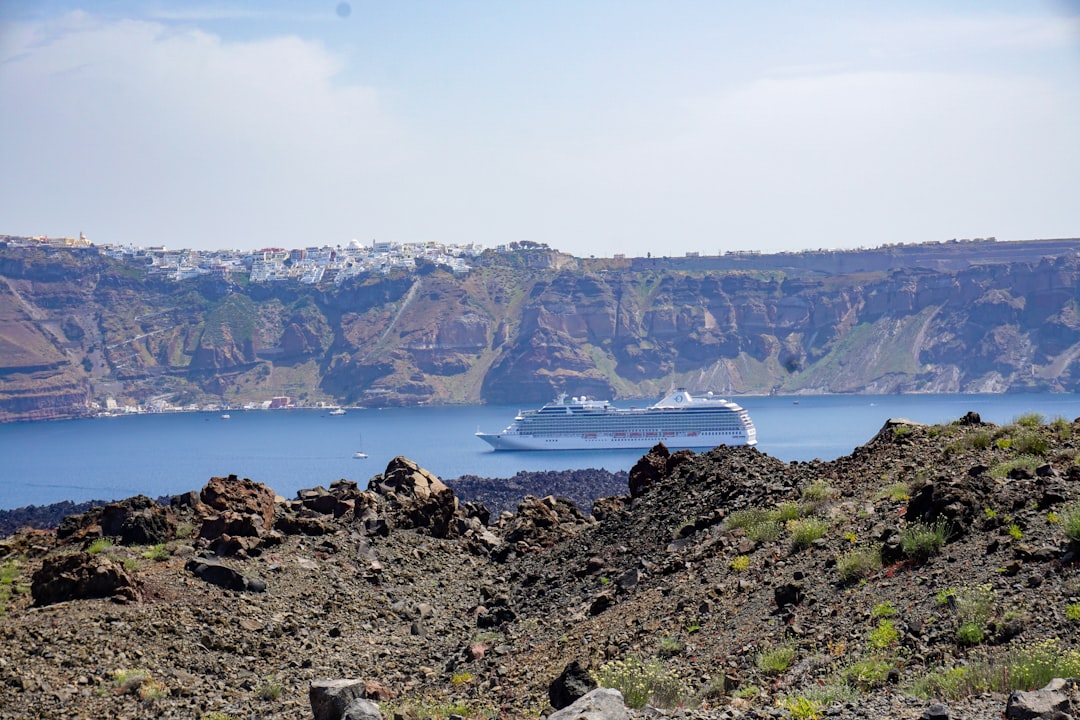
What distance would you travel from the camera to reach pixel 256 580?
16.4m

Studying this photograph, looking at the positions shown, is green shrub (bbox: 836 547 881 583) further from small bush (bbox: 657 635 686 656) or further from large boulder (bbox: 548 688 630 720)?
large boulder (bbox: 548 688 630 720)

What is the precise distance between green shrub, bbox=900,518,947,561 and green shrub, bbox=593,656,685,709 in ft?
9.32

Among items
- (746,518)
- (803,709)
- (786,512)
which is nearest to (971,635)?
(803,709)

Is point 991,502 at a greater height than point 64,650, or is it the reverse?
point 991,502

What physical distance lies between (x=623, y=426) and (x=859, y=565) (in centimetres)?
→ 10663

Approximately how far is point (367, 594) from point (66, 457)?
412ft

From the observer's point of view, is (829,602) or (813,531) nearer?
(829,602)

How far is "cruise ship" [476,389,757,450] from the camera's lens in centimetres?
11606

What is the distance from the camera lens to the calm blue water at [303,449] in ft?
314

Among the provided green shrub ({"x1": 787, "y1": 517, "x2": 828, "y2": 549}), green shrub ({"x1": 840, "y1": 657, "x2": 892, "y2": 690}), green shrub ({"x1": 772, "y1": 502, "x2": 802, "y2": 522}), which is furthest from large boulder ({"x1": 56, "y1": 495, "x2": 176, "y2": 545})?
green shrub ({"x1": 840, "y1": 657, "x2": 892, "y2": 690})

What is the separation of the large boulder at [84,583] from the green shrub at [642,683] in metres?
7.29

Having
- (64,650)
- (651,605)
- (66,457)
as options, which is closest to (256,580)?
(64,650)

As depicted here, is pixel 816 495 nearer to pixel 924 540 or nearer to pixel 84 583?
pixel 924 540

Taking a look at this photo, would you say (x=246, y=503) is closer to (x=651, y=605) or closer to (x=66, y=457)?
(x=651, y=605)
